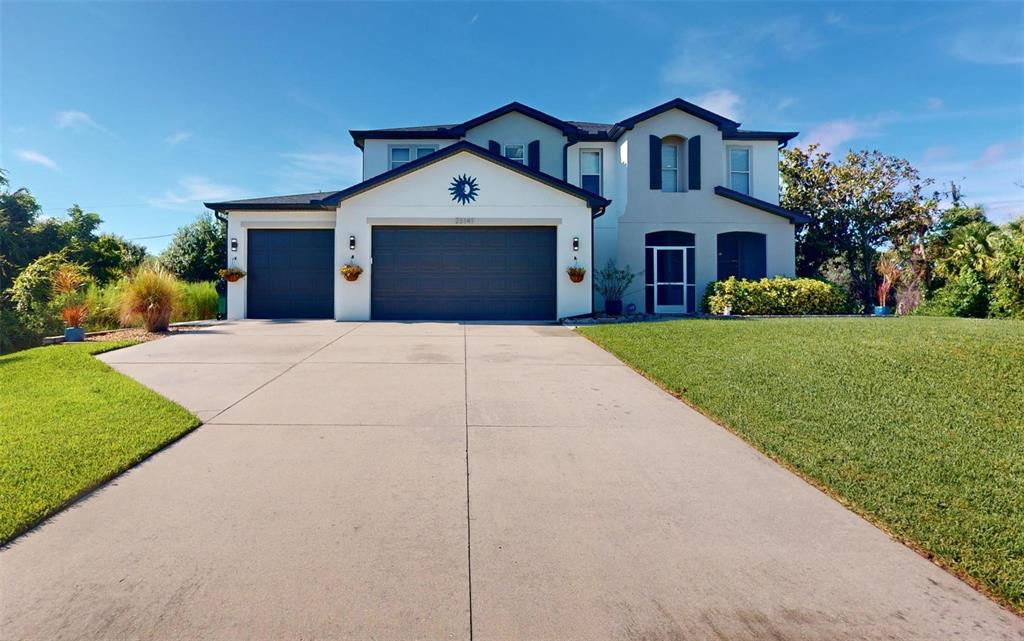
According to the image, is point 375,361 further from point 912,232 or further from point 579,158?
point 912,232

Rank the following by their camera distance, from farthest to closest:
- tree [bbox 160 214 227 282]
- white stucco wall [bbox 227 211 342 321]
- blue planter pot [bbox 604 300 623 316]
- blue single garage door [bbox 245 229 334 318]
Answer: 1. tree [bbox 160 214 227 282]
2. blue planter pot [bbox 604 300 623 316]
3. blue single garage door [bbox 245 229 334 318]
4. white stucco wall [bbox 227 211 342 321]

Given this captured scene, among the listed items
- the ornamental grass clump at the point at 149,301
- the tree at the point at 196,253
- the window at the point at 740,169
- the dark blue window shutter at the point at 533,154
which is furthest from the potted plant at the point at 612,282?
the tree at the point at 196,253

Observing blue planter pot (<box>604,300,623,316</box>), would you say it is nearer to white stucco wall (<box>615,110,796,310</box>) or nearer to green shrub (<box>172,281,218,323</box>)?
white stucco wall (<box>615,110,796,310</box>)

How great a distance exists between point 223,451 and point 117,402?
225 centimetres

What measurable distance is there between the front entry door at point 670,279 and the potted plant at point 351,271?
10.0 meters

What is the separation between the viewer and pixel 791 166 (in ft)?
75.7

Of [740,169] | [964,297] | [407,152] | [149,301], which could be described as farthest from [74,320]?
[964,297]

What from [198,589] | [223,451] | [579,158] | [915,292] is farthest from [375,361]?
[915,292]

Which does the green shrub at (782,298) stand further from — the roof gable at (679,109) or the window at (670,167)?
the roof gable at (679,109)

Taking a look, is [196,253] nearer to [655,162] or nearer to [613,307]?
[613,307]

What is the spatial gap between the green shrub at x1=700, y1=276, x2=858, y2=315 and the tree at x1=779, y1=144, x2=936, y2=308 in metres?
7.35

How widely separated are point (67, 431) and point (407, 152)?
1603 cm

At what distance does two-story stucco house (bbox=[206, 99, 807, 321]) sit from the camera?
14484 mm

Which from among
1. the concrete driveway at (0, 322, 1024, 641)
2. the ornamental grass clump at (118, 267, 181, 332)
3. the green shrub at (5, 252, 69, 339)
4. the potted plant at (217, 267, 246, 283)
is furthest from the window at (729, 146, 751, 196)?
the green shrub at (5, 252, 69, 339)
